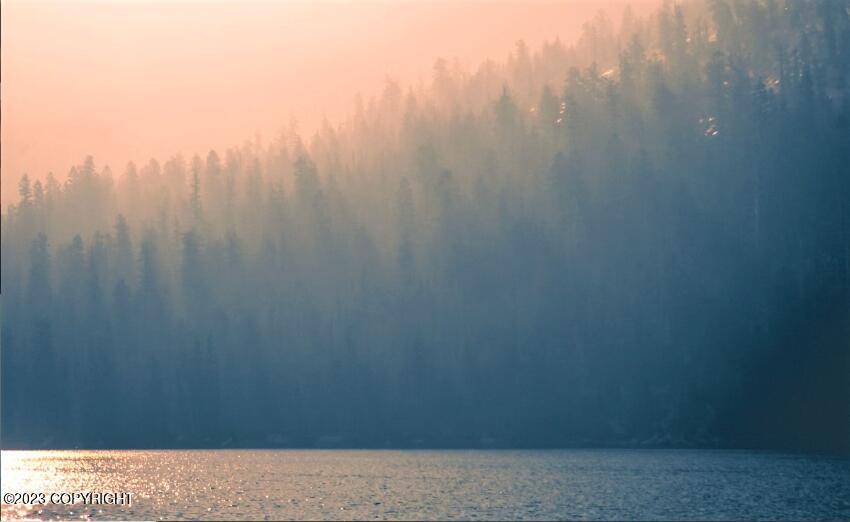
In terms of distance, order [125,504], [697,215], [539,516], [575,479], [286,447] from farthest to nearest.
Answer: [697,215] < [286,447] < [575,479] < [125,504] < [539,516]

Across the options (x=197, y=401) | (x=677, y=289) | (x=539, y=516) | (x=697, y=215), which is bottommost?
(x=539, y=516)

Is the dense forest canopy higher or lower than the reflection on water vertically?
higher

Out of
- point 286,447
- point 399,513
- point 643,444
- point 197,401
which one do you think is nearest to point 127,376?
point 197,401

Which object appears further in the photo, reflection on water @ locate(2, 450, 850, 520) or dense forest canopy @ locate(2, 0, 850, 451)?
dense forest canopy @ locate(2, 0, 850, 451)

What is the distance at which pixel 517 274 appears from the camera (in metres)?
184

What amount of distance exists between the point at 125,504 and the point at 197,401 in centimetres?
10333

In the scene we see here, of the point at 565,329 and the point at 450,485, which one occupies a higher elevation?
the point at 565,329

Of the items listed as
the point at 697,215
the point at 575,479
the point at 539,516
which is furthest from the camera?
the point at 697,215

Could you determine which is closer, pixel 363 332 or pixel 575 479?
pixel 575 479

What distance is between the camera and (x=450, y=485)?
3565 inches

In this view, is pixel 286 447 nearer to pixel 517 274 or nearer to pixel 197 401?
pixel 197 401

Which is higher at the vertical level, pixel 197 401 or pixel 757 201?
pixel 757 201

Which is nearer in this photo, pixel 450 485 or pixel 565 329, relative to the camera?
pixel 450 485

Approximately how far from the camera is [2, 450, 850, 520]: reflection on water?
71125 millimetres
